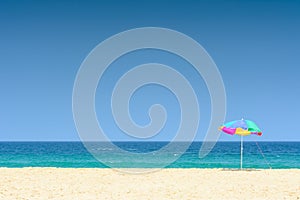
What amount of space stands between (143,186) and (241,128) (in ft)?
23.6

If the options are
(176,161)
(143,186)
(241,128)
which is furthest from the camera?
(176,161)

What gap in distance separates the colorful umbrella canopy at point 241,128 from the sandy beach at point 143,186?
2.90 m

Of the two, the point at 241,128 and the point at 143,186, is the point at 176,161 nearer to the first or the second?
the point at 241,128

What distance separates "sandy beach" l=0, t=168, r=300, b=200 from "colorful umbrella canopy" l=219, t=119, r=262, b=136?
2.90 meters

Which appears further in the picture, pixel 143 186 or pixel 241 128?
pixel 241 128

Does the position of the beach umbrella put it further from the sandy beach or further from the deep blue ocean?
the deep blue ocean

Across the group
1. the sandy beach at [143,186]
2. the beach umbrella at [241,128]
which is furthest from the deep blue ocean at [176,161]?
the sandy beach at [143,186]

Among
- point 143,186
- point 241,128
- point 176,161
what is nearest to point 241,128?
point 241,128

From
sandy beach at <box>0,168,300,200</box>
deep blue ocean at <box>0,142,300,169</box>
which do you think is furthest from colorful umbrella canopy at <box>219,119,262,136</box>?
deep blue ocean at <box>0,142,300,169</box>

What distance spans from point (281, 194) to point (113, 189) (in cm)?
454

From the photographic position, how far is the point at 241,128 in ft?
62.3

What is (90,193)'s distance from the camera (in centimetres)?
1173

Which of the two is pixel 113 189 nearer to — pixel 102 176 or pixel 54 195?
pixel 54 195

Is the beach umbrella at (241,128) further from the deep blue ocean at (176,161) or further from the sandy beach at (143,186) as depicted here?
the deep blue ocean at (176,161)
